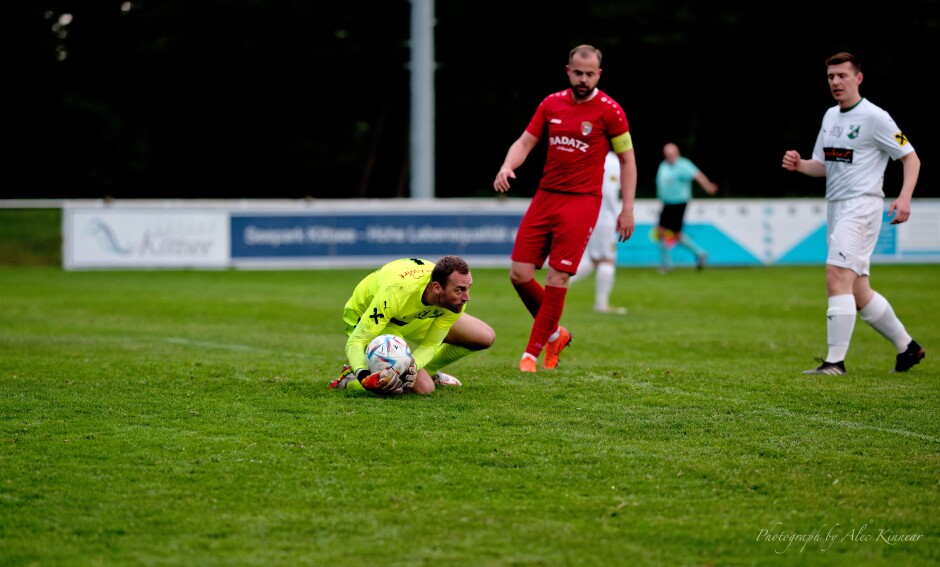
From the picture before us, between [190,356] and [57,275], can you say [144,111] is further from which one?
[190,356]

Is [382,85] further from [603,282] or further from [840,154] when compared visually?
[840,154]

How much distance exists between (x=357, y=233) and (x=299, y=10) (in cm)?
2203

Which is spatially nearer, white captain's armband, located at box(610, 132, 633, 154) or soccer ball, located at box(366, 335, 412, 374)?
soccer ball, located at box(366, 335, 412, 374)

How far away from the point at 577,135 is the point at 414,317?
2.12 m

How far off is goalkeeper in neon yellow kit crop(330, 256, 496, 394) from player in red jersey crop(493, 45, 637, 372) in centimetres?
102

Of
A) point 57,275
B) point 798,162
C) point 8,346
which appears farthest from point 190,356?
point 57,275

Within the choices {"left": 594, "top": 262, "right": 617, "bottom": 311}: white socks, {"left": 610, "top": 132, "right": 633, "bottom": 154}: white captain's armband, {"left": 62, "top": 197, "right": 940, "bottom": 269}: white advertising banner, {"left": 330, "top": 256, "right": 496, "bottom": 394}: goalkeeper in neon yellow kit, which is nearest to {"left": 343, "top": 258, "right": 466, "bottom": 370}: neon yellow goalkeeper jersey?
{"left": 330, "top": 256, "right": 496, "bottom": 394}: goalkeeper in neon yellow kit

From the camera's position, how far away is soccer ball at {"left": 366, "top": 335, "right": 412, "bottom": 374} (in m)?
→ 7.12

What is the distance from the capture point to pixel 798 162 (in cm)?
883

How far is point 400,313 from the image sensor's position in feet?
23.8

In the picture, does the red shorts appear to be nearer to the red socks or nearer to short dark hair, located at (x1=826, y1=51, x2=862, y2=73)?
the red socks

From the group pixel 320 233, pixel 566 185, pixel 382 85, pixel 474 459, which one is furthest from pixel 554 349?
pixel 382 85

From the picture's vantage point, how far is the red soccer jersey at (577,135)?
8578 millimetres

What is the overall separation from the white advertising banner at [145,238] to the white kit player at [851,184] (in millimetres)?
16090
